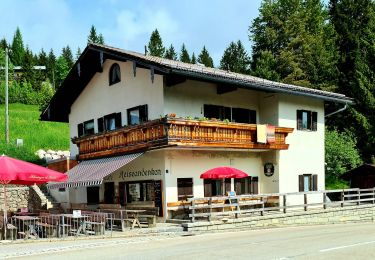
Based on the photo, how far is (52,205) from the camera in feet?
97.5

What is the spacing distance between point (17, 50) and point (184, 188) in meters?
128

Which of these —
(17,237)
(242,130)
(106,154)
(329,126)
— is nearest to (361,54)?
(329,126)

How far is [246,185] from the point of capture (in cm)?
2627

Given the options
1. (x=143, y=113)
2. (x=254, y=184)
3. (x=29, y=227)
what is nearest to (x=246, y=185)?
(x=254, y=184)

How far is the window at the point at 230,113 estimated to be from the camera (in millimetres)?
25141

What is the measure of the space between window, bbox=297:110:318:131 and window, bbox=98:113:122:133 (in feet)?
32.8

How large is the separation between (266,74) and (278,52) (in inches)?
236

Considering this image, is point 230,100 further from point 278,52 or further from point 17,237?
point 278,52

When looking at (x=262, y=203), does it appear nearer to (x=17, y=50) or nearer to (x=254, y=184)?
(x=254, y=184)

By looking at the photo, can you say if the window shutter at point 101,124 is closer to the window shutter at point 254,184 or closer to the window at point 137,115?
the window at point 137,115

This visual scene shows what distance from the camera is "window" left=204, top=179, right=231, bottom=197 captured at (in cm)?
2427

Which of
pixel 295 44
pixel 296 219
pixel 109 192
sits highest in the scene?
pixel 295 44

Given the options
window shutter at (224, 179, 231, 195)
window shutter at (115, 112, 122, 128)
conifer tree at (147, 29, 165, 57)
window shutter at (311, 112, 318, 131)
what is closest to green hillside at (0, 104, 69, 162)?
window shutter at (115, 112, 122, 128)

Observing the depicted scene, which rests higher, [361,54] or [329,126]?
[361,54]
